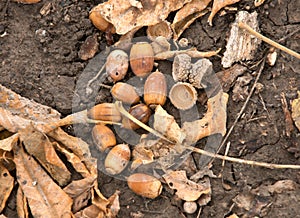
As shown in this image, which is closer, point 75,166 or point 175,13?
point 75,166

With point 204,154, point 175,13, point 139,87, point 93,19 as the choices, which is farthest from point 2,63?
point 204,154

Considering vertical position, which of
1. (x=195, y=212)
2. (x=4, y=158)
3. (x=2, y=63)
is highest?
(x=2, y=63)

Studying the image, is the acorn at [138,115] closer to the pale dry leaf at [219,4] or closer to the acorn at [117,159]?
the acorn at [117,159]

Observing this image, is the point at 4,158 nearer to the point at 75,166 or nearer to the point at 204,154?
the point at 75,166

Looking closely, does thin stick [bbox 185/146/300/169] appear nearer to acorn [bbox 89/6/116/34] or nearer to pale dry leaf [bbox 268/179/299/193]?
pale dry leaf [bbox 268/179/299/193]

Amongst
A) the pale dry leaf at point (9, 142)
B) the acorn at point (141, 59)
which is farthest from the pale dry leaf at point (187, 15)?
the pale dry leaf at point (9, 142)

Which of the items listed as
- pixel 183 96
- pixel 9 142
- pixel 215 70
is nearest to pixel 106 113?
pixel 183 96

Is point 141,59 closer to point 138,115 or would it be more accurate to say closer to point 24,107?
point 138,115
